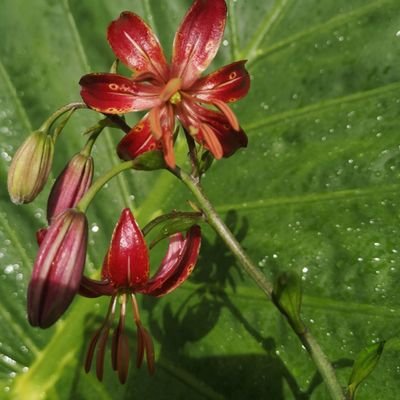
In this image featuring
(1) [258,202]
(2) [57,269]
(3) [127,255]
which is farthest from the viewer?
(1) [258,202]

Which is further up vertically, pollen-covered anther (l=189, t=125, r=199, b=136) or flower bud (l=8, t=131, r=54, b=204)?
pollen-covered anther (l=189, t=125, r=199, b=136)

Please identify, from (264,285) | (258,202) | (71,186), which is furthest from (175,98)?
(258,202)

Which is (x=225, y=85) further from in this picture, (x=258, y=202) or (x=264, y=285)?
(x=258, y=202)

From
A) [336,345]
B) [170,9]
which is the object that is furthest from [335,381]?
[170,9]

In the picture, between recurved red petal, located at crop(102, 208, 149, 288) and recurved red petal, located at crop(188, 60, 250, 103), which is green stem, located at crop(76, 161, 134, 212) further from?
recurved red petal, located at crop(188, 60, 250, 103)

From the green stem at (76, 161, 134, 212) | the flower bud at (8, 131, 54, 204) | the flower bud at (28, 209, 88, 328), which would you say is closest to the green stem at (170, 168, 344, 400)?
the green stem at (76, 161, 134, 212)

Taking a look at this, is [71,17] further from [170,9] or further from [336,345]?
[336,345]

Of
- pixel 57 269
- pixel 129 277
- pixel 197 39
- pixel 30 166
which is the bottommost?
pixel 57 269
